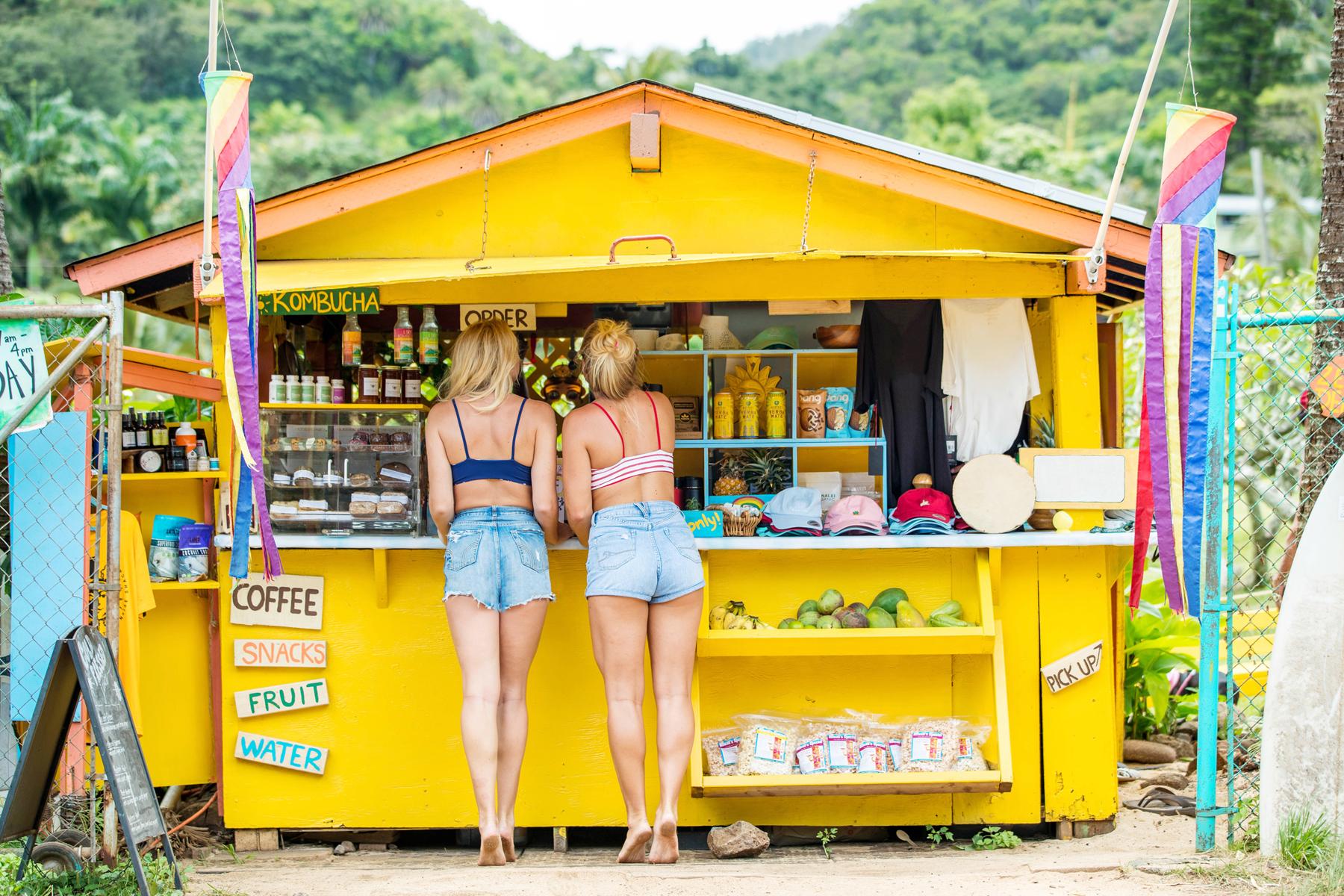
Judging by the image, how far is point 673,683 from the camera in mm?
5199

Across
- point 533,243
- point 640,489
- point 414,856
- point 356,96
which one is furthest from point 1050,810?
point 356,96

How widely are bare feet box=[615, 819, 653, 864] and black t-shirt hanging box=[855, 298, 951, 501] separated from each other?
212 centimetres

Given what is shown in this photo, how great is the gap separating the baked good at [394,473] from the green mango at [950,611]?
2.60m

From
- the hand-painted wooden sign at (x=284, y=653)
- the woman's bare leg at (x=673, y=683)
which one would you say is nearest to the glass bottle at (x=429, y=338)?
the hand-painted wooden sign at (x=284, y=653)

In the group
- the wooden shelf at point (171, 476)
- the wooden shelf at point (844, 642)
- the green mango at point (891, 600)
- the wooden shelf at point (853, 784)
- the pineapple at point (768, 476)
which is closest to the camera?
the wooden shelf at point (853, 784)

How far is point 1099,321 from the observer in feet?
26.0

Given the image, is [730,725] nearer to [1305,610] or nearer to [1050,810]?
[1050,810]

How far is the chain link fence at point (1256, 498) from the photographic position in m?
4.80

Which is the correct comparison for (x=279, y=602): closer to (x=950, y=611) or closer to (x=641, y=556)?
(x=641, y=556)

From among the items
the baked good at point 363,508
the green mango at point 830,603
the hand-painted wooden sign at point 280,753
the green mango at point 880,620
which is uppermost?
the baked good at point 363,508

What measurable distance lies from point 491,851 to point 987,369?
3.26 meters

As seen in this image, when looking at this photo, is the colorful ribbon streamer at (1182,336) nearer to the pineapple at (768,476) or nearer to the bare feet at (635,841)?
the pineapple at (768,476)

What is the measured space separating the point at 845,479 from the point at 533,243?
6.91ft

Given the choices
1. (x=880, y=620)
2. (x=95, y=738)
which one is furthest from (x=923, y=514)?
(x=95, y=738)
